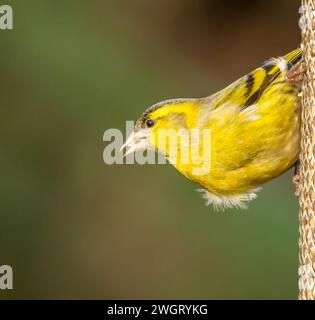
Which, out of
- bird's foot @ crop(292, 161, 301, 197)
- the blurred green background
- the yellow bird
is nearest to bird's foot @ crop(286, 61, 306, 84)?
the yellow bird

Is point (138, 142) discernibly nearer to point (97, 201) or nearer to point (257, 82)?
point (257, 82)

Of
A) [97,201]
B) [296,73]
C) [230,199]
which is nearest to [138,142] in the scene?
[230,199]

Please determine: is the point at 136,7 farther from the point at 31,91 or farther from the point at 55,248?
the point at 55,248

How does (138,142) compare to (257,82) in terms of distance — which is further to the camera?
(138,142)

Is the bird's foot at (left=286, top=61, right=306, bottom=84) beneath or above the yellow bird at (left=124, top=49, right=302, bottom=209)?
above

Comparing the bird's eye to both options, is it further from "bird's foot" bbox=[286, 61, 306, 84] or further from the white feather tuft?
"bird's foot" bbox=[286, 61, 306, 84]
